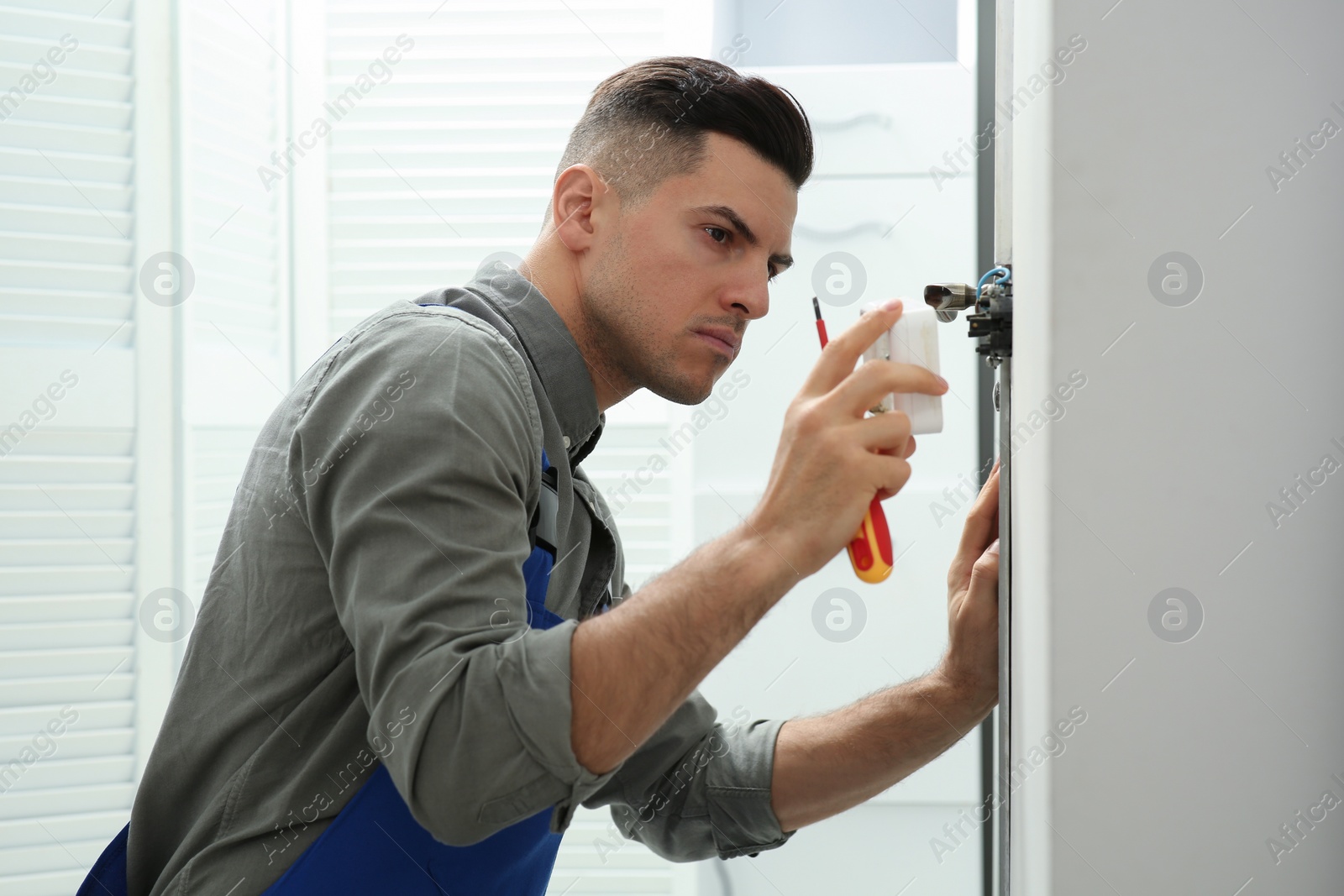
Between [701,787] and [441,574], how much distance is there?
404 mm

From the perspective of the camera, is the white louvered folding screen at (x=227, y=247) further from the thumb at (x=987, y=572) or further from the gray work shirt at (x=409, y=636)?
the thumb at (x=987, y=572)

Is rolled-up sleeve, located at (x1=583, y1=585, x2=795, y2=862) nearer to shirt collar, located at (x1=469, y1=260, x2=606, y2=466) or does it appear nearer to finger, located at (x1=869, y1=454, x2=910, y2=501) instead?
shirt collar, located at (x1=469, y1=260, x2=606, y2=466)

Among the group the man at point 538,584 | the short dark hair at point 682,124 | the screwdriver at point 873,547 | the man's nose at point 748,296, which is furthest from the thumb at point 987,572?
the short dark hair at point 682,124

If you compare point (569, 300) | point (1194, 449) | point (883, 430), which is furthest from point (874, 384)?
point (569, 300)

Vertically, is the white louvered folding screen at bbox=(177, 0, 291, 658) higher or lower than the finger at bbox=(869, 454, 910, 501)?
higher

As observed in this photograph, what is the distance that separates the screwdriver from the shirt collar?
0.30 m

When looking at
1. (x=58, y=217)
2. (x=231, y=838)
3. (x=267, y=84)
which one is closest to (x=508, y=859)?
(x=231, y=838)

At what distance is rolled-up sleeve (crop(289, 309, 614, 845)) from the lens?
48cm

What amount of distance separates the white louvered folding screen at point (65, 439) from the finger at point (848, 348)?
1065mm

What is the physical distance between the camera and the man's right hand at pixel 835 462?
19.4 inches

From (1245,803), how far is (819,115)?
1090mm

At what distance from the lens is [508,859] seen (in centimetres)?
69

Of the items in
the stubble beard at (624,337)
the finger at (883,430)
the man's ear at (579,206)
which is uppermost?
the man's ear at (579,206)

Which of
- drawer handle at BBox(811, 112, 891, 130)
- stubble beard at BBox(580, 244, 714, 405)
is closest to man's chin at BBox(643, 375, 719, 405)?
stubble beard at BBox(580, 244, 714, 405)
